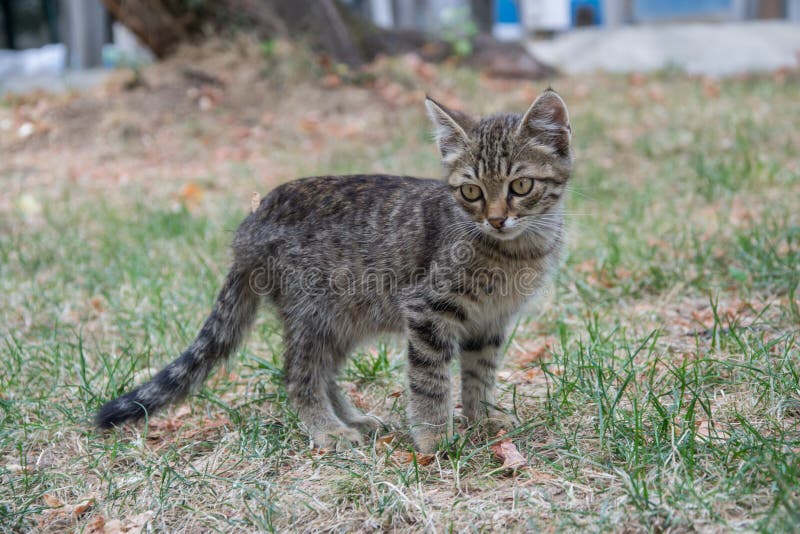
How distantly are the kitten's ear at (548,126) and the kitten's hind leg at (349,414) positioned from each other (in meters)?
1.56

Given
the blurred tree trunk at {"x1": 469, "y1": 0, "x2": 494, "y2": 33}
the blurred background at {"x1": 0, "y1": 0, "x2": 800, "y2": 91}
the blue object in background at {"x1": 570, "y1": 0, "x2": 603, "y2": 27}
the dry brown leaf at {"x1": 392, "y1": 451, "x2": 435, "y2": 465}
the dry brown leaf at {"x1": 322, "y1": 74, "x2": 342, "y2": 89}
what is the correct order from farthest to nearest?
the blue object in background at {"x1": 570, "y1": 0, "x2": 603, "y2": 27} → the blurred tree trunk at {"x1": 469, "y1": 0, "x2": 494, "y2": 33} → the blurred background at {"x1": 0, "y1": 0, "x2": 800, "y2": 91} → the dry brown leaf at {"x1": 322, "y1": 74, "x2": 342, "y2": 89} → the dry brown leaf at {"x1": 392, "y1": 451, "x2": 435, "y2": 465}

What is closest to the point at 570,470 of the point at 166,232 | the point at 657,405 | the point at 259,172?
the point at 657,405

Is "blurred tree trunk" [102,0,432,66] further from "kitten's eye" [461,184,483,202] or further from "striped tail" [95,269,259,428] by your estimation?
"kitten's eye" [461,184,483,202]

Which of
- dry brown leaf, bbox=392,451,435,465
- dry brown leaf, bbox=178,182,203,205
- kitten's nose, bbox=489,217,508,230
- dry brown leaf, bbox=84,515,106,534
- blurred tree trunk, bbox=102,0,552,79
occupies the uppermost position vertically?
blurred tree trunk, bbox=102,0,552,79

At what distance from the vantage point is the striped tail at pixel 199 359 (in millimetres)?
3479

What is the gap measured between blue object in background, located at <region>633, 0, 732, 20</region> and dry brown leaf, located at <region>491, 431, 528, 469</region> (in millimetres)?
16445

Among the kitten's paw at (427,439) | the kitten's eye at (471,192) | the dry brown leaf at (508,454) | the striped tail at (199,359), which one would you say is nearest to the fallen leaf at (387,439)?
the kitten's paw at (427,439)

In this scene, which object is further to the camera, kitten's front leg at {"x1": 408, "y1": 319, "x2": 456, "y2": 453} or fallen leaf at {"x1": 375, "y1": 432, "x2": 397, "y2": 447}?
fallen leaf at {"x1": 375, "y1": 432, "x2": 397, "y2": 447}

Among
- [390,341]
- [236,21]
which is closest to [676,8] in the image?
[236,21]

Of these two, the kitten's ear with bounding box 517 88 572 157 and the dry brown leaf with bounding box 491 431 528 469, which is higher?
the kitten's ear with bounding box 517 88 572 157

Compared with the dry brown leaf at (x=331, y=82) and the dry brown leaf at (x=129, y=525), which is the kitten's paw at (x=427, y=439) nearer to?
the dry brown leaf at (x=129, y=525)

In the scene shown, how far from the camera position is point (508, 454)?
314cm

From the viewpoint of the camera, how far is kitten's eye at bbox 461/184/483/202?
3414 millimetres

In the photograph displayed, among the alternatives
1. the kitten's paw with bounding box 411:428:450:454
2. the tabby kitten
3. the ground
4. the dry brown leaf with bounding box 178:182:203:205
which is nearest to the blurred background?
the ground
